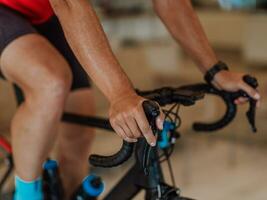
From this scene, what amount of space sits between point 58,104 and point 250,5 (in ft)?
17.0

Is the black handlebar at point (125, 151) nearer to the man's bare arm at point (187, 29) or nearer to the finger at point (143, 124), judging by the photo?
the finger at point (143, 124)

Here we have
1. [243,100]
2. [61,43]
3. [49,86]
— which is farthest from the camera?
[61,43]

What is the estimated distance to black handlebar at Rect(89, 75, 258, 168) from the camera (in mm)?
870

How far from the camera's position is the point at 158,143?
3.70 ft

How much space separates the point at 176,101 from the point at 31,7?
45cm

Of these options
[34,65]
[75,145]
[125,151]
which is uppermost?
[34,65]

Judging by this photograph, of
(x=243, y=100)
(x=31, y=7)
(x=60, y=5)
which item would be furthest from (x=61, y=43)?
(x=243, y=100)

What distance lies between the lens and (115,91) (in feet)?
2.98

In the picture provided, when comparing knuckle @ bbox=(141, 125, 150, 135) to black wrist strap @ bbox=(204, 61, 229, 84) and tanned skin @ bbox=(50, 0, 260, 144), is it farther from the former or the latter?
black wrist strap @ bbox=(204, 61, 229, 84)

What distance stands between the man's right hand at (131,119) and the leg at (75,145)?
1.84ft

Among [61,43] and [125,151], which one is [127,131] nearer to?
[125,151]

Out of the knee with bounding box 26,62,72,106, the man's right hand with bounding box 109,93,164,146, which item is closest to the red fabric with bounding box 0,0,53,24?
the knee with bounding box 26,62,72,106

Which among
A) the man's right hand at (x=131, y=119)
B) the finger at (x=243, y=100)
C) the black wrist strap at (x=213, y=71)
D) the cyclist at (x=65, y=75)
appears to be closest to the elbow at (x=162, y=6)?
the cyclist at (x=65, y=75)

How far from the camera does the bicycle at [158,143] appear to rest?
92cm
